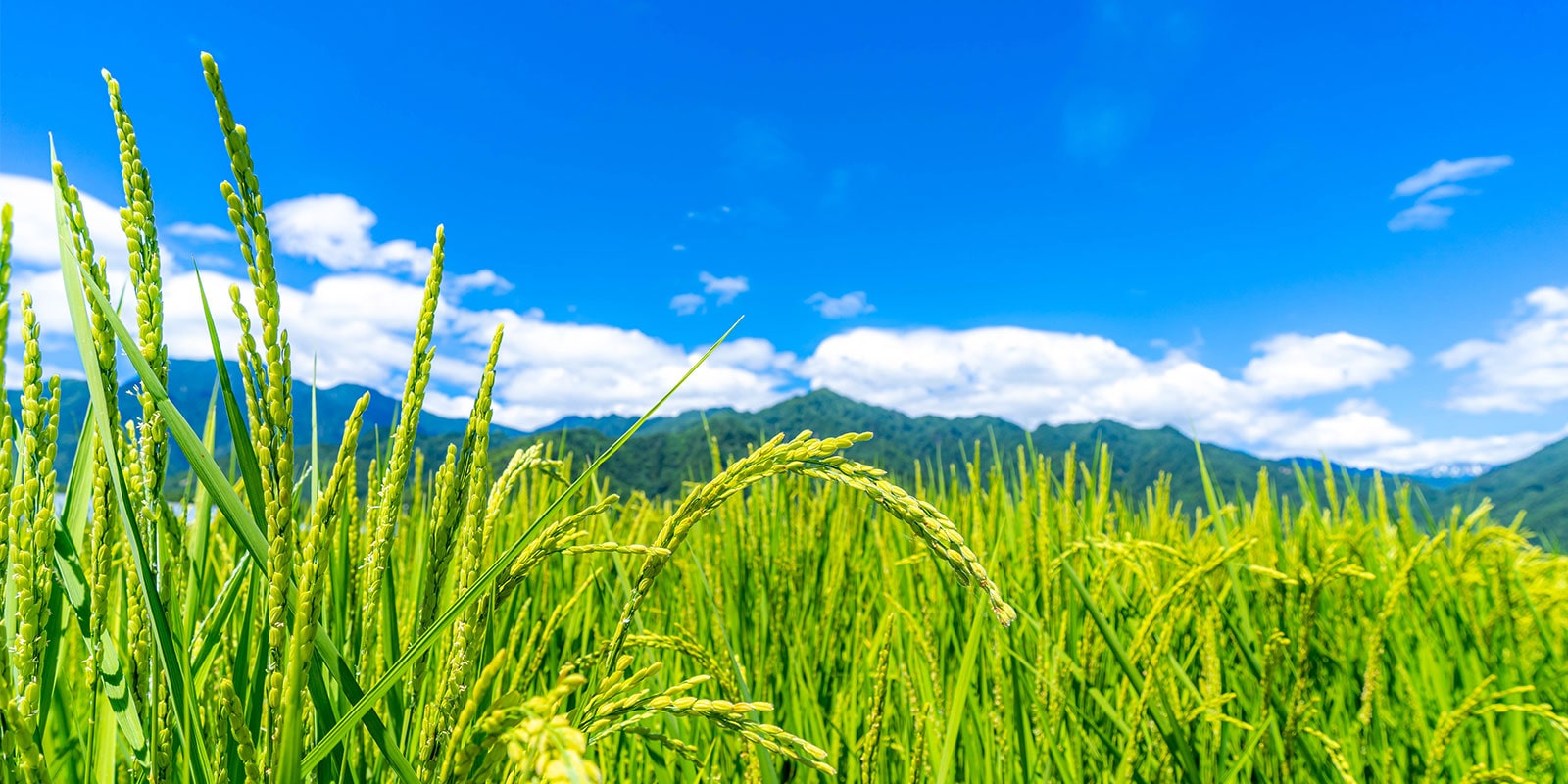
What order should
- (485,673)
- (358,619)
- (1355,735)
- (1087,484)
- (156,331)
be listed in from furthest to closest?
(1087,484)
(1355,735)
(358,619)
(156,331)
(485,673)

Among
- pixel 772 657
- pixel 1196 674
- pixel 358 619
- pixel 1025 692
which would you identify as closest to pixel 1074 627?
pixel 1196 674

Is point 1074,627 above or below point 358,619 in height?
below

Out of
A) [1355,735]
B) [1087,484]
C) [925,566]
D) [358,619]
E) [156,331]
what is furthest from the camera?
[1087,484]

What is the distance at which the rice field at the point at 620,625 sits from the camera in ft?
1.98

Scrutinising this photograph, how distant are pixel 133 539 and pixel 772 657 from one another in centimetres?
180

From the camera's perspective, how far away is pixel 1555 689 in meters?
2.28

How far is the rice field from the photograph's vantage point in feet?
1.98

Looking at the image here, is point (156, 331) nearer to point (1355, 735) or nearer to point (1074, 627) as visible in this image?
point (1074, 627)

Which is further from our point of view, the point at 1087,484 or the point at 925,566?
the point at 1087,484

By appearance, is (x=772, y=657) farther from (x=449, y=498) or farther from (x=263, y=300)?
(x=263, y=300)

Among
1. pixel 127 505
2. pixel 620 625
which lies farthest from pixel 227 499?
pixel 620 625

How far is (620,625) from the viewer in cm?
72

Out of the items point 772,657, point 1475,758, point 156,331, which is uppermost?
point 156,331

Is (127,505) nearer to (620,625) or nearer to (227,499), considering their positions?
(227,499)
